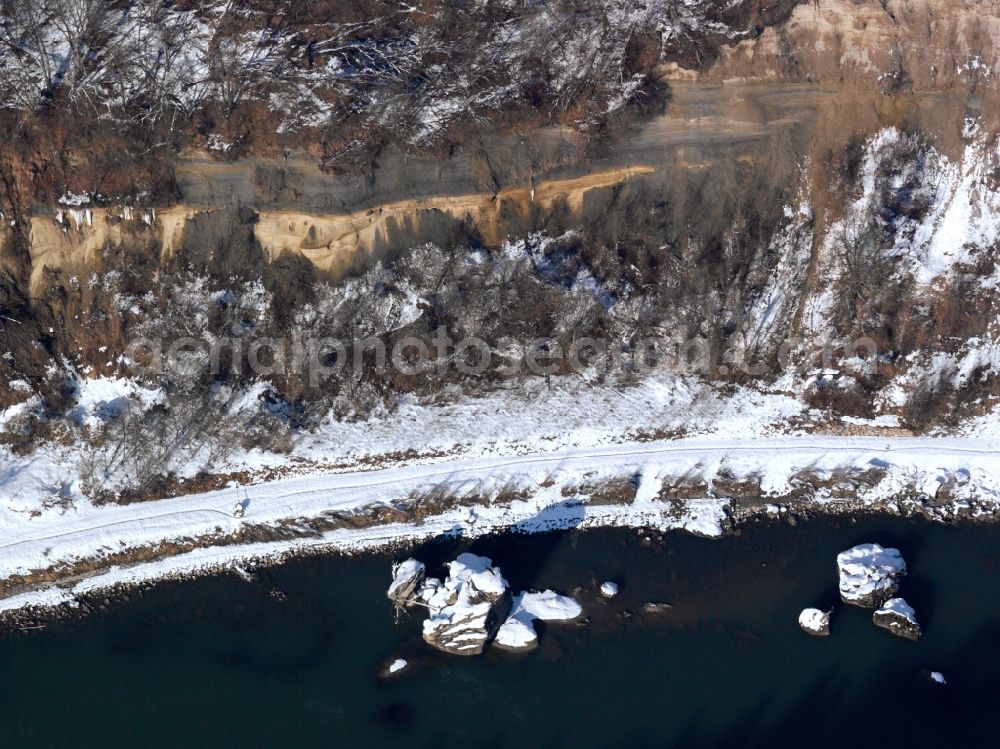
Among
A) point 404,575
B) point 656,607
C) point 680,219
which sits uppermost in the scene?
point 680,219

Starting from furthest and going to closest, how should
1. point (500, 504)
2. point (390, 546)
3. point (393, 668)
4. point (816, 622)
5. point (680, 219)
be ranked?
point (680, 219), point (500, 504), point (390, 546), point (816, 622), point (393, 668)

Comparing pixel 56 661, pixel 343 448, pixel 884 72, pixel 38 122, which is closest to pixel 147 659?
pixel 56 661

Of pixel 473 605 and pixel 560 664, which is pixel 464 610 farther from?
pixel 560 664

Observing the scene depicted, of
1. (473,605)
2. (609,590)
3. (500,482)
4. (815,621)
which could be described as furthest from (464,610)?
(815,621)

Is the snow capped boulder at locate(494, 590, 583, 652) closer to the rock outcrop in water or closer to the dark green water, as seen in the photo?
the rock outcrop in water

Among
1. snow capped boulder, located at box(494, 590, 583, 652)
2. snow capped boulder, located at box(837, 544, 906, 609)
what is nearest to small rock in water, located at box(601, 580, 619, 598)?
snow capped boulder, located at box(494, 590, 583, 652)

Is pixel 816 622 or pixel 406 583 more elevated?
pixel 406 583
